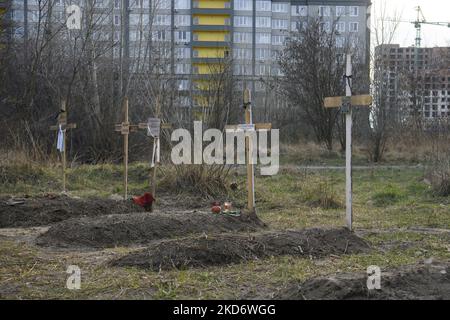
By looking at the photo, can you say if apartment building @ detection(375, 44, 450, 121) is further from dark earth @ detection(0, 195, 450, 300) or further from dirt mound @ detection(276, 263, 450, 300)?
dirt mound @ detection(276, 263, 450, 300)

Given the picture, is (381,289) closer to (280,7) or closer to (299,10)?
(299,10)

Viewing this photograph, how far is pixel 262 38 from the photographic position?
185ft

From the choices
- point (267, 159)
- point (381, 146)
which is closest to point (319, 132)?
point (381, 146)

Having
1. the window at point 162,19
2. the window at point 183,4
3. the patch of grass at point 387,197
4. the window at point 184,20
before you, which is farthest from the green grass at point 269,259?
the window at point 184,20

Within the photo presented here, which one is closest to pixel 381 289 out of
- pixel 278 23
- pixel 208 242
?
pixel 208 242

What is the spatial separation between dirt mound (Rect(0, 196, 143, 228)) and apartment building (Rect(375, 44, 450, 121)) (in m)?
22.5

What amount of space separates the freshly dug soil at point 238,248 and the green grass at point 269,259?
0.17 metres

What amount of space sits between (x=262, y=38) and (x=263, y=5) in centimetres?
331

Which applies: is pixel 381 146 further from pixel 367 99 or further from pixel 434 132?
pixel 367 99

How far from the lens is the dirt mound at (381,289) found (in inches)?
172

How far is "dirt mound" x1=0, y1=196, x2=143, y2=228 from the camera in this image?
8961 millimetres

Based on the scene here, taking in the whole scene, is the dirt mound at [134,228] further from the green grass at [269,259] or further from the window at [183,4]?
the window at [183,4]

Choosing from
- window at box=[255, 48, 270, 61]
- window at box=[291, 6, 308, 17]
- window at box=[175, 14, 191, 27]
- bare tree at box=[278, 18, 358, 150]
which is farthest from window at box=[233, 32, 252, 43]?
bare tree at box=[278, 18, 358, 150]

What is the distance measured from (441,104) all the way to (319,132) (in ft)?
41.0
